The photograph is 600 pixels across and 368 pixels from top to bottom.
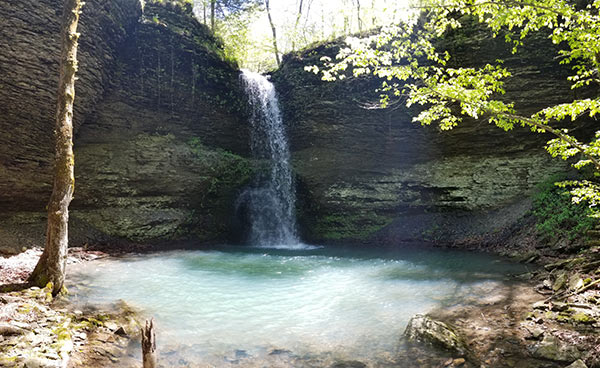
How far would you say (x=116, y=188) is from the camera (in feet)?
44.5

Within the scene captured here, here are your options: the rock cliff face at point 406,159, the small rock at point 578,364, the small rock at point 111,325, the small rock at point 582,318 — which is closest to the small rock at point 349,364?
the small rock at point 578,364

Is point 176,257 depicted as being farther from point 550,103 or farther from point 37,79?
point 550,103

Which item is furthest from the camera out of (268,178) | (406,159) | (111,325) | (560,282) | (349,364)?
(268,178)

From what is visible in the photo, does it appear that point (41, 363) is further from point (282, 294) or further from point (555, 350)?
point (555, 350)

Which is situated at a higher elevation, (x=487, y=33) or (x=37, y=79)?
(x=487, y=33)

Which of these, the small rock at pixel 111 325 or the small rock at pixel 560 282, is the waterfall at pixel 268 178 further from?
the small rock at pixel 111 325

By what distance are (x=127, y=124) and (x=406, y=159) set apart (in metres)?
13.1

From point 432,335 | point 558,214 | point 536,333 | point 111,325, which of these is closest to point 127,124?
point 111,325

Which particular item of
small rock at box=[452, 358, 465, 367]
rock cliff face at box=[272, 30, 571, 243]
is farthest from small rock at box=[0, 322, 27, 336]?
rock cliff face at box=[272, 30, 571, 243]

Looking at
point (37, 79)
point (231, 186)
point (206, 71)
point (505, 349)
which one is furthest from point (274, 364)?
point (206, 71)

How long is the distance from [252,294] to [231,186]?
9.76m

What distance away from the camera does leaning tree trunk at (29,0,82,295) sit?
6.23 metres

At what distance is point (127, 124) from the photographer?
14.5 m

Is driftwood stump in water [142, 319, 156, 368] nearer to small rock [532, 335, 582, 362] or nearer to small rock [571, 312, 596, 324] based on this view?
small rock [532, 335, 582, 362]
